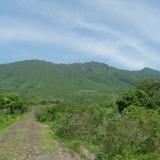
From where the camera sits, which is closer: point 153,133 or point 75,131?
point 153,133

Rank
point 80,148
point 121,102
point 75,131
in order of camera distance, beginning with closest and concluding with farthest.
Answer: point 80,148, point 75,131, point 121,102

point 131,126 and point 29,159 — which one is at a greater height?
point 131,126

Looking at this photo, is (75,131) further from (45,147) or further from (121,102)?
(121,102)

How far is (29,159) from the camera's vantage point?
993 inches

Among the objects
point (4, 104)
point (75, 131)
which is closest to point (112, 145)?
point (75, 131)

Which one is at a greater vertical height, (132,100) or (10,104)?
(132,100)

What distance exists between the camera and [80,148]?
30.7m

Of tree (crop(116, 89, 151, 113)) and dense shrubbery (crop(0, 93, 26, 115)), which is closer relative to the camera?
tree (crop(116, 89, 151, 113))

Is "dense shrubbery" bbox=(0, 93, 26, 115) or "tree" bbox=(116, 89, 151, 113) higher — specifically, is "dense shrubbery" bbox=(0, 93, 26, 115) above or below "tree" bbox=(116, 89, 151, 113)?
below

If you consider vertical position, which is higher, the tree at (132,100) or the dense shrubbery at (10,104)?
the tree at (132,100)

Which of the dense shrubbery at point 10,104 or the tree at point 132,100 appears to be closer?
the tree at point 132,100

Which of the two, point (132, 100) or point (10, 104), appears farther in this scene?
point (10, 104)

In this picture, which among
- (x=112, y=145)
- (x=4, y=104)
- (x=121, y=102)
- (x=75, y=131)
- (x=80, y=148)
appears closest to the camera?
(x=112, y=145)

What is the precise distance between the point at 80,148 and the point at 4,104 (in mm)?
75513
